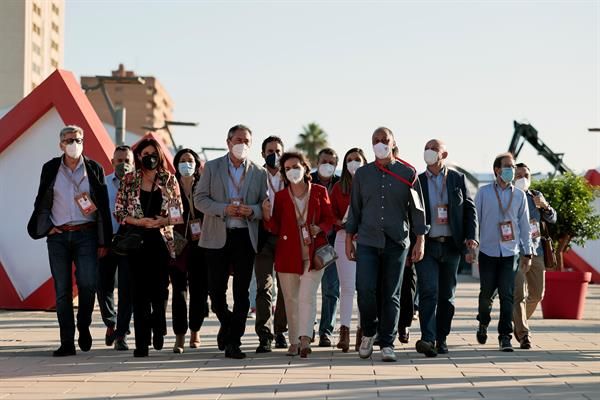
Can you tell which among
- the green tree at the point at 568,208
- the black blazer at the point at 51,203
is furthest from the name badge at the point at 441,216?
the green tree at the point at 568,208

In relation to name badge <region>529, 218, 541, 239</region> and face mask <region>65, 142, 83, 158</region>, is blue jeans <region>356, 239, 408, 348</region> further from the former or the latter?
name badge <region>529, 218, 541, 239</region>

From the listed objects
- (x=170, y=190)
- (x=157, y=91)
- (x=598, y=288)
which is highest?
(x=157, y=91)

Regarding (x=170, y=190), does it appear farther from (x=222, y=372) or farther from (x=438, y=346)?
(x=438, y=346)

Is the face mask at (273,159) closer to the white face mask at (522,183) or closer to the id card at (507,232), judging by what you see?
the id card at (507,232)

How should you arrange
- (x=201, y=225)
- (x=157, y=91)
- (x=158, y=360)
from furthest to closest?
1. (x=157, y=91)
2. (x=201, y=225)
3. (x=158, y=360)

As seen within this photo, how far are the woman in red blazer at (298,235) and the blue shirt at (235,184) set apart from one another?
9.3 inches

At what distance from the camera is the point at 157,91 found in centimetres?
15975

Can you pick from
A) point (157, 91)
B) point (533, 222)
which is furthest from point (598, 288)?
point (157, 91)

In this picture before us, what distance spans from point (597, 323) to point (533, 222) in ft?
10.6

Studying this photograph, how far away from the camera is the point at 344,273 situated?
1155 centimetres

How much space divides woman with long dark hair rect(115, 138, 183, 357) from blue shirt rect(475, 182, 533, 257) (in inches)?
124

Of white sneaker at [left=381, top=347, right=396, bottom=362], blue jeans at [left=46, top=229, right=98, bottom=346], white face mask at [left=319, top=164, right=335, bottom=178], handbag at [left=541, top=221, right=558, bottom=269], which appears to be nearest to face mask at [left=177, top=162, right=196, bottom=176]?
blue jeans at [left=46, top=229, right=98, bottom=346]

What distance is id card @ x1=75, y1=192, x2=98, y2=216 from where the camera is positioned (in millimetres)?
10586

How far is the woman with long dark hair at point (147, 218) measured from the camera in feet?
34.0
